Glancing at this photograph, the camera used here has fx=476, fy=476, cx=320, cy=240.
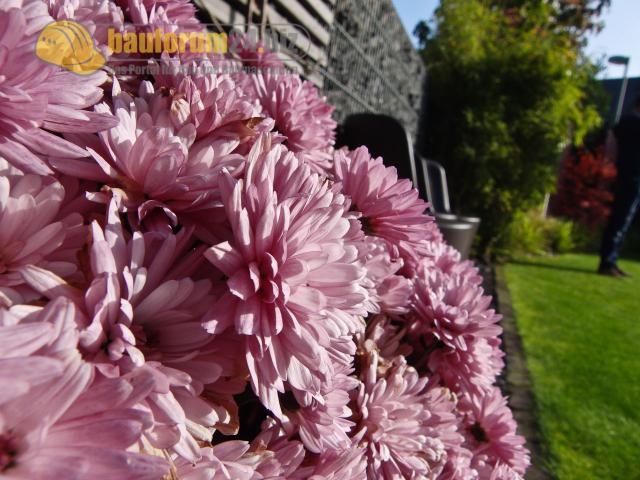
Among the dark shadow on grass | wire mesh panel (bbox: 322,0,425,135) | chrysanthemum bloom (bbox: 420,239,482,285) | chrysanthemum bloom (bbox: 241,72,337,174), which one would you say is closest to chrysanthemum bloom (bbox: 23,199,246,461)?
chrysanthemum bloom (bbox: 241,72,337,174)

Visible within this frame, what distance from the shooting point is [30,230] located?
414 mm

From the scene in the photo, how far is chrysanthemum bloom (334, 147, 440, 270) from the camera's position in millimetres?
709

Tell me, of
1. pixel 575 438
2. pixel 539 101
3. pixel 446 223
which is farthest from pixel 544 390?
pixel 539 101

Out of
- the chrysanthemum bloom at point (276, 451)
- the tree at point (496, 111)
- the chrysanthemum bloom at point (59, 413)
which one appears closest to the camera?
the chrysanthemum bloom at point (59, 413)

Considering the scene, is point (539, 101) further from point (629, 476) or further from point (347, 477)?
point (347, 477)

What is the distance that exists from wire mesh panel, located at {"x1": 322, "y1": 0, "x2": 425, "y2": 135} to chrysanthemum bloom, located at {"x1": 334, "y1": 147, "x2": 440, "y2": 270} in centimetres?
268

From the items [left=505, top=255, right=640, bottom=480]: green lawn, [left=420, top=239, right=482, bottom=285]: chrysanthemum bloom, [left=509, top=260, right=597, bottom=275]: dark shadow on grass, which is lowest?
[left=509, top=260, right=597, bottom=275]: dark shadow on grass

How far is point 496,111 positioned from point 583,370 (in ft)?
18.8

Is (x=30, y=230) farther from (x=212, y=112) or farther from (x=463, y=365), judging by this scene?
(x=463, y=365)

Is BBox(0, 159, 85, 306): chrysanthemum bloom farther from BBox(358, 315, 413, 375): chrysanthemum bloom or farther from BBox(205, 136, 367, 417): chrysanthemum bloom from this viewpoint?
BBox(358, 315, 413, 375): chrysanthemum bloom

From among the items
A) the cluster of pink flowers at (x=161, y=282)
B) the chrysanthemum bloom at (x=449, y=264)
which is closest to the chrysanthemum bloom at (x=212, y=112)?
the cluster of pink flowers at (x=161, y=282)

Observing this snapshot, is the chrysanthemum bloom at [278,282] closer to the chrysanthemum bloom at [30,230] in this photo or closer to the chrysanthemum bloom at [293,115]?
the chrysanthemum bloom at [30,230]

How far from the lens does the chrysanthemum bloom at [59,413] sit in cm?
28

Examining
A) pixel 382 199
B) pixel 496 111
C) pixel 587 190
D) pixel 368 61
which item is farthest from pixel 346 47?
pixel 587 190
